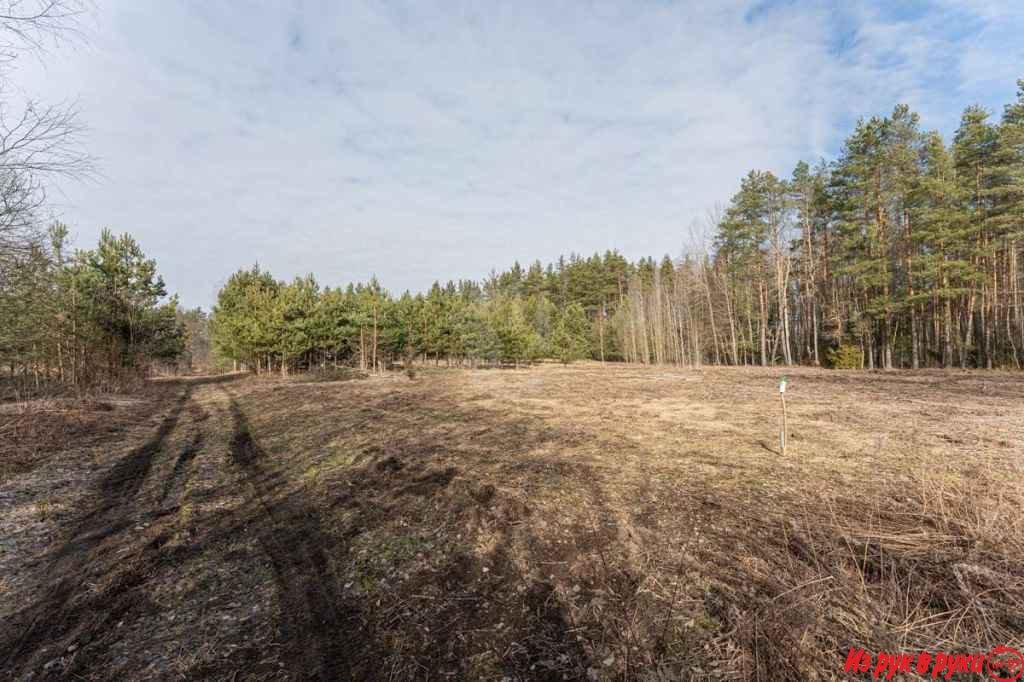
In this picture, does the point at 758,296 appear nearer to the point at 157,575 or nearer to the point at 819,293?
the point at 819,293

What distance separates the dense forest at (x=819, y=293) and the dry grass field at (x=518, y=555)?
2027 cm

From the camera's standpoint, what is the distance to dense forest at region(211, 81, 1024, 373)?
70.3 feet

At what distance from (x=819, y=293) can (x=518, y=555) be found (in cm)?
3941

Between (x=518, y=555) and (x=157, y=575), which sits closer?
(x=157, y=575)

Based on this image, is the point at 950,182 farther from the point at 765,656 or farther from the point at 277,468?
the point at 277,468

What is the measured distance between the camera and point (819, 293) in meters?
33.1

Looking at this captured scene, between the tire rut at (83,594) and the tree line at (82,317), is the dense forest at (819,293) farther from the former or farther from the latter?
the tire rut at (83,594)

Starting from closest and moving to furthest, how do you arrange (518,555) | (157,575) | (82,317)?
(157,575) → (518,555) → (82,317)

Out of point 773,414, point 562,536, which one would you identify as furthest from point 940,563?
point 773,414

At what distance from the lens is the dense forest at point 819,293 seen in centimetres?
2144

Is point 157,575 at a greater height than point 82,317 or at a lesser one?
lesser

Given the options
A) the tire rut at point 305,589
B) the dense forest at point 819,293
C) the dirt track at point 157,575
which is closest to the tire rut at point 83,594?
the dirt track at point 157,575

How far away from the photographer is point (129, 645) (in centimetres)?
289

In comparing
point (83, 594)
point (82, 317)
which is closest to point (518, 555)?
point (83, 594)
